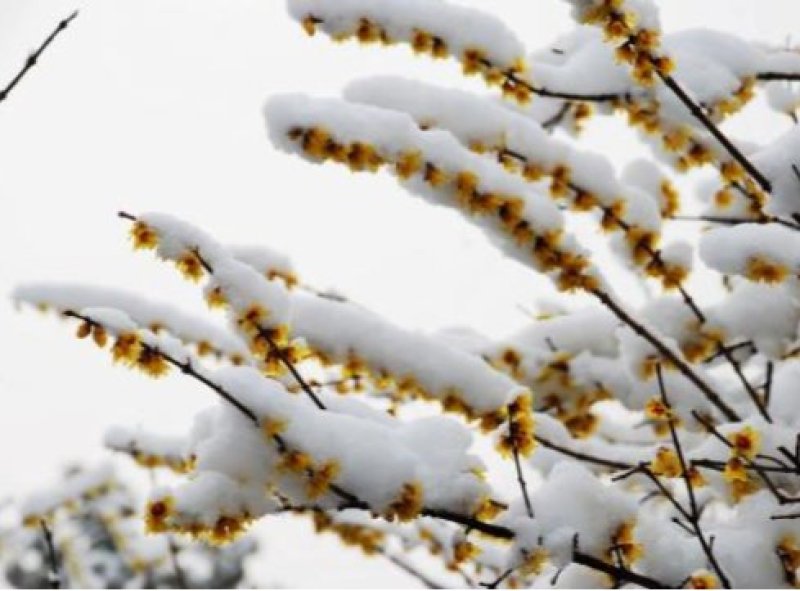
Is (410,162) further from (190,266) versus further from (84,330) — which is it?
(84,330)

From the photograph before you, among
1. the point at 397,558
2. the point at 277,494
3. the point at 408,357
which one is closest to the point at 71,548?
the point at 397,558

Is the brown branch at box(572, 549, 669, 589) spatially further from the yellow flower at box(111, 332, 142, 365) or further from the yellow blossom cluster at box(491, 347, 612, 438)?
the yellow blossom cluster at box(491, 347, 612, 438)

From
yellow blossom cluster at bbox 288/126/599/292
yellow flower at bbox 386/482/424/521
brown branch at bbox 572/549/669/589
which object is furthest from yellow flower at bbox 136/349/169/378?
yellow blossom cluster at bbox 288/126/599/292

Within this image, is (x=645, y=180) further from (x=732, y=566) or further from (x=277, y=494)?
(x=277, y=494)

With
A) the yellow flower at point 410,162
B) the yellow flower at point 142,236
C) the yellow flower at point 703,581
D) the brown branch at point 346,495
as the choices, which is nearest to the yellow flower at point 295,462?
the brown branch at point 346,495

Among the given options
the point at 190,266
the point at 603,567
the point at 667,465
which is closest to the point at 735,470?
the point at 667,465

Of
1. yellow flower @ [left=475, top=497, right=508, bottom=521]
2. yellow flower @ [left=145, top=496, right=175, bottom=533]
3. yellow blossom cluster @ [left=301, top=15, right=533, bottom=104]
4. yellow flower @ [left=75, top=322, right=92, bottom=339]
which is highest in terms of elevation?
yellow blossom cluster @ [left=301, top=15, right=533, bottom=104]

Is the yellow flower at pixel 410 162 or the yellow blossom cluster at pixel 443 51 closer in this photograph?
the yellow flower at pixel 410 162

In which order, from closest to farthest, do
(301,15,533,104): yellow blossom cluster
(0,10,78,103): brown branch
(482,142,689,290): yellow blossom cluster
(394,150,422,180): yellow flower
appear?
(0,10,78,103): brown branch
(394,150,422,180): yellow flower
(301,15,533,104): yellow blossom cluster
(482,142,689,290): yellow blossom cluster

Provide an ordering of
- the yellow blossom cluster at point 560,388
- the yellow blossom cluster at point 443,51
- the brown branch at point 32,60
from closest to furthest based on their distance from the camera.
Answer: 1. the brown branch at point 32,60
2. the yellow blossom cluster at point 443,51
3. the yellow blossom cluster at point 560,388

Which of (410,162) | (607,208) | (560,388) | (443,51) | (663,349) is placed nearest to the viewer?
(663,349)

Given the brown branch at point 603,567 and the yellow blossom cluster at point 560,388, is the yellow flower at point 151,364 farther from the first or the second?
the yellow blossom cluster at point 560,388

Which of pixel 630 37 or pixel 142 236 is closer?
pixel 142 236

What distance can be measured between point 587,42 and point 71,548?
630 cm
